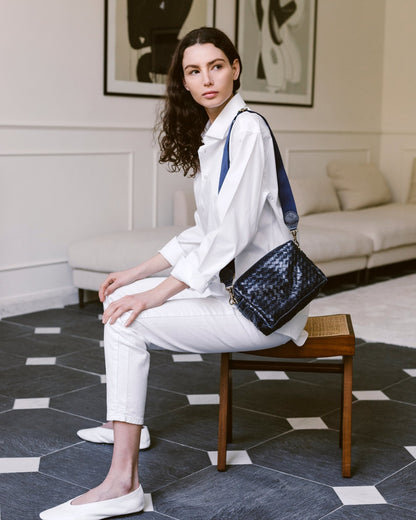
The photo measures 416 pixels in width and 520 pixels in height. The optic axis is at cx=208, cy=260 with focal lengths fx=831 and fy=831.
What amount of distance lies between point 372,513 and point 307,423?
725 mm

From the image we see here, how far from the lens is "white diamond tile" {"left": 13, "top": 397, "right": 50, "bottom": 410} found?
3.09 metres

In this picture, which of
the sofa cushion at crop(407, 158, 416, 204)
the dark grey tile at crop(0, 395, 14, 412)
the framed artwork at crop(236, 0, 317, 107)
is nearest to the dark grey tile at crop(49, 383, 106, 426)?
the dark grey tile at crop(0, 395, 14, 412)

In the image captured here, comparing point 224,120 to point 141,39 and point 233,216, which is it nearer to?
point 233,216

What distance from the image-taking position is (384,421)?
9.77 feet

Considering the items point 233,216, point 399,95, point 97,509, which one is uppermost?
point 399,95

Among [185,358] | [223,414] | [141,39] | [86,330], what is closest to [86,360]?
[185,358]

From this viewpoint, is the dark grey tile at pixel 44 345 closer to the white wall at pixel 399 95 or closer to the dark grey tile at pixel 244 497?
the dark grey tile at pixel 244 497

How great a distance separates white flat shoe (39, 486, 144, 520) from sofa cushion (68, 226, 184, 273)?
2.56 metres

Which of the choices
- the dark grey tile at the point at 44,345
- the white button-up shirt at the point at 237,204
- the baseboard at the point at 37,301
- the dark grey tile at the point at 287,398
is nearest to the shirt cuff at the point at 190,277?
the white button-up shirt at the point at 237,204

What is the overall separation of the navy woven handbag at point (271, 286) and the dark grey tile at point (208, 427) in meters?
0.67

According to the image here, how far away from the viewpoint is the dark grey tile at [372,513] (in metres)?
2.19

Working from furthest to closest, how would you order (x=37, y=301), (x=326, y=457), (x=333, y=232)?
(x=333, y=232) < (x=37, y=301) < (x=326, y=457)

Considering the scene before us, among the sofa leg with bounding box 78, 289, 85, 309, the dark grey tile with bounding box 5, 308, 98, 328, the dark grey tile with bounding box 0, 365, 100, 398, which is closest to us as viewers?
the dark grey tile with bounding box 0, 365, 100, 398

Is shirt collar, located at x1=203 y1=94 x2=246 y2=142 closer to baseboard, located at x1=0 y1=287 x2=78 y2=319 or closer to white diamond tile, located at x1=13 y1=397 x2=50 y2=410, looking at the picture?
white diamond tile, located at x1=13 y1=397 x2=50 y2=410
